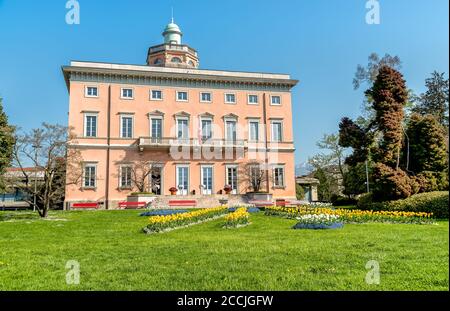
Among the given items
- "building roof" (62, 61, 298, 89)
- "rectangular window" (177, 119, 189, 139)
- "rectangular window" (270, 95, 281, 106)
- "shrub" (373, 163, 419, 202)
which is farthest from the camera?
"rectangular window" (270, 95, 281, 106)

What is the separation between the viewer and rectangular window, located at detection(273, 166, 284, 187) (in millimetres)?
33188

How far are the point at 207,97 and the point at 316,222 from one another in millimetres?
23896

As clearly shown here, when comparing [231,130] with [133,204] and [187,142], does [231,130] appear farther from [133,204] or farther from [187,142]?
[133,204]

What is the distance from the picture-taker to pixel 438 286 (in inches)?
171

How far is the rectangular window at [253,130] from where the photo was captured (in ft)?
110

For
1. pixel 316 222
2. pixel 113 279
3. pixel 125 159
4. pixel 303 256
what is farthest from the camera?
pixel 125 159

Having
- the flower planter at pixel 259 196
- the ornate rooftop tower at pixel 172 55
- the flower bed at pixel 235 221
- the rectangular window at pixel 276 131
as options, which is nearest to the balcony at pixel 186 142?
the rectangular window at pixel 276 131

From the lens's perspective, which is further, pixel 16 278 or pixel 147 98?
pixel 147 98

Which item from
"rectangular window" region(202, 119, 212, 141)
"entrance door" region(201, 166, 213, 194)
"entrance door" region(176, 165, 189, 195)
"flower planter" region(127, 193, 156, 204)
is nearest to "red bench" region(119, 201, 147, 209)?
"flower planter" region(127, 193, 156, 204)

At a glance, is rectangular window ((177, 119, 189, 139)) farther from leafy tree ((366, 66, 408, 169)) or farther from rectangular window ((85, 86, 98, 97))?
leafy tree ((366, 66, 408, 169))

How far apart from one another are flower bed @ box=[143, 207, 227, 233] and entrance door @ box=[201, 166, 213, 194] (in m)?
16.6

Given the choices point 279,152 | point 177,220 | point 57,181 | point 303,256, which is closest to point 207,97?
point 279,152

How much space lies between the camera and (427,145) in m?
16.3

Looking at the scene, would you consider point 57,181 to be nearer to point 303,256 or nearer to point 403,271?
point 303,256
